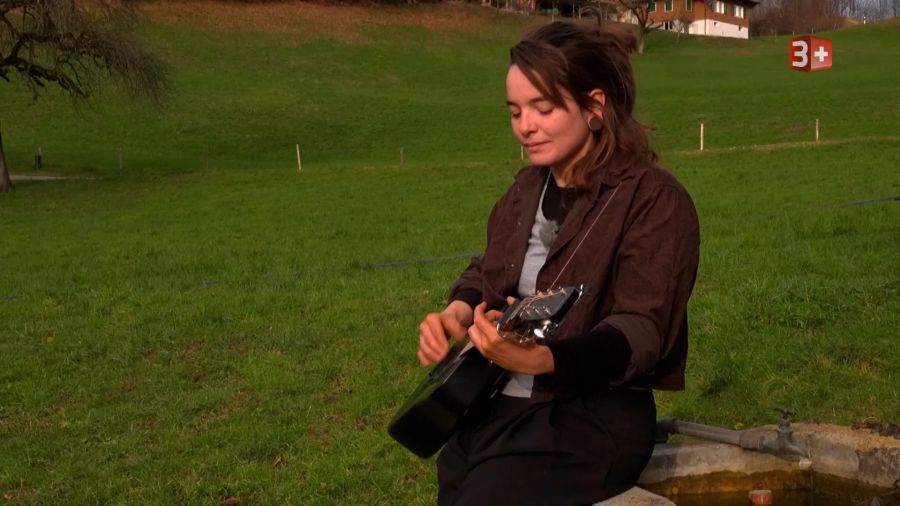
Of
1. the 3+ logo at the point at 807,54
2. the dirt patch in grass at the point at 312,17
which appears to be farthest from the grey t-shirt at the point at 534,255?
the dirt patch in grass at the point at 312,17

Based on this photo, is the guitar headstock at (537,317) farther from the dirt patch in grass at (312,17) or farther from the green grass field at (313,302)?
the dirt patch in grass at (312,17)

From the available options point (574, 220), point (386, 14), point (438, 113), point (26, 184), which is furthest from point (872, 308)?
point (386, 14)

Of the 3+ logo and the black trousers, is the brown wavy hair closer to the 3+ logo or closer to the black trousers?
the black trousers

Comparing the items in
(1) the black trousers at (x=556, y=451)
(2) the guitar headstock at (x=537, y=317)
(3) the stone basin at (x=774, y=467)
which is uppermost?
(2) the guitar headstock at (x=537, y=317)

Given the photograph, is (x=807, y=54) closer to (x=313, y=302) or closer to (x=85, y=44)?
(x=85, y=44)

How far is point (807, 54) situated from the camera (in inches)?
1607

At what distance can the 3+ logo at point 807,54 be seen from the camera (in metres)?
40.3

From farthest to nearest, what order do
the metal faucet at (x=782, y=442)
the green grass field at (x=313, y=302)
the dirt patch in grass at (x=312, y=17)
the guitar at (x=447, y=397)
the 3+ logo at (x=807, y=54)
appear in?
the dirt patch in grass at (x=312, y=17)
the 3+ logo at (x=807, y=54)
the green grass field at (x=313, y=302)
the metal faucet at (x=782, y=442)
the guitar at (x=447, y=397)

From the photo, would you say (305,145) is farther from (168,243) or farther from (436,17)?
(436,17)

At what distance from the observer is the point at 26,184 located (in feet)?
97.6

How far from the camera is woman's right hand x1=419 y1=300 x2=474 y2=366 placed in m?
2.62

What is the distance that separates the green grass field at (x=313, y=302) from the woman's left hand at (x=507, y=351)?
0.83 meters

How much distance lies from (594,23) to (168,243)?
48.3ft

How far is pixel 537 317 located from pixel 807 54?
42.2 m
